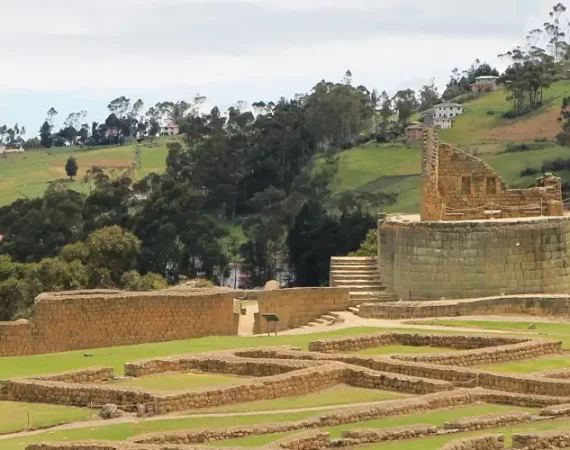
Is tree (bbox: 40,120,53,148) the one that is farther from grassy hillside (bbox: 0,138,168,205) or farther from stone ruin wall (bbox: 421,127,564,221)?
stone ruin wall (bbox: 421,127,564,221)

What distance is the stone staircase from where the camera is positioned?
1458 inches

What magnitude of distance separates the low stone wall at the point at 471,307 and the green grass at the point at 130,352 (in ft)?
7.36

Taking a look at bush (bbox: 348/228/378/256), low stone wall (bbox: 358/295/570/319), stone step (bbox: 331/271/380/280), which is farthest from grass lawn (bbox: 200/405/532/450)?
bush (bbox: 348/228/378/256)

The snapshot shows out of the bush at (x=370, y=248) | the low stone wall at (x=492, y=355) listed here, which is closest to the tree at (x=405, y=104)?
the bush at (x=370, y=248)

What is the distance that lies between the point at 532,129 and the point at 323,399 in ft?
296

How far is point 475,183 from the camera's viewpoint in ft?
136

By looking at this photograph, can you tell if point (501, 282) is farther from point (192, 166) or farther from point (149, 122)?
point (149, 122)

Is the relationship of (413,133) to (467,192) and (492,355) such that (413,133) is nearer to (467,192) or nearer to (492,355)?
(467,192)

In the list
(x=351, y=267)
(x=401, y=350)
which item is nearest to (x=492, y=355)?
(x=401, y=350)

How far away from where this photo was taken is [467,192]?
136ft

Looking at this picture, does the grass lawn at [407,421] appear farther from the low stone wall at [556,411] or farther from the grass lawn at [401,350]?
the grass lawn at [401,350]

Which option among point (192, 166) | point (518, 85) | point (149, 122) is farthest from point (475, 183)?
point (149, 122)

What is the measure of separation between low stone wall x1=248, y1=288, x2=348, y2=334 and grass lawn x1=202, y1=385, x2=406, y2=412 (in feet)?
32.1

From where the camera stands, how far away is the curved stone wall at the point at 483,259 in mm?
36688
